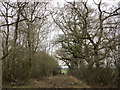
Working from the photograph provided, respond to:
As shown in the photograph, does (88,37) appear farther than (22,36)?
Yes

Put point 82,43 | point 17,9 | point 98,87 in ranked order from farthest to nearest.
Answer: point 82,43 < point 17,9 < point 98,87

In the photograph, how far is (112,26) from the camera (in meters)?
4.05

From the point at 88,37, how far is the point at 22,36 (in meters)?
1.88

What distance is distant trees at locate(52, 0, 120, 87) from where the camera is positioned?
383cm

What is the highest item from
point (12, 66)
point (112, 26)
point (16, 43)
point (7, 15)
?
point (7, 15)

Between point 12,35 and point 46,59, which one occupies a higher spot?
point 12,35

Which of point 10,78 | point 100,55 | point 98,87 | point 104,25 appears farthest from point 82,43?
point 10,78

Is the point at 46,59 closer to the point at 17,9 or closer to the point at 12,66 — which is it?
the point at 12,66

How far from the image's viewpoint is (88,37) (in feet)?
16.5

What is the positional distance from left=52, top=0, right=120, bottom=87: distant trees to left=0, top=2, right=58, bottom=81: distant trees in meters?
0.90

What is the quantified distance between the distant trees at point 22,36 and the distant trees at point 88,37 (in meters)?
0.90

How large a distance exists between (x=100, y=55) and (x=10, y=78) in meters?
2.15

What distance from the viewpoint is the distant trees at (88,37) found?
3826 mm

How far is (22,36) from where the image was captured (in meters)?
4.35
